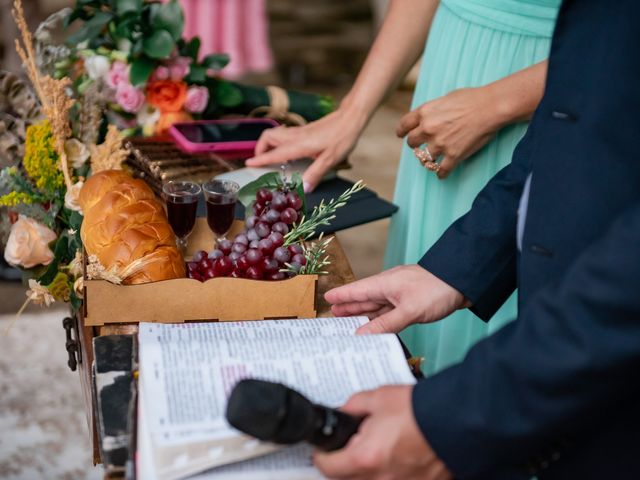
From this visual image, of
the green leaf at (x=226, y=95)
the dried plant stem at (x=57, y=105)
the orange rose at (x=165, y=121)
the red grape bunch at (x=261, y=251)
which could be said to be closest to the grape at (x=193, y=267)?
the red grape bunch at (x=261, y=251)

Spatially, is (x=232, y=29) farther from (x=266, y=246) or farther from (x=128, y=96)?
(x=266, y=246)

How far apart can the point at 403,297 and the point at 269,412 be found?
411 mm

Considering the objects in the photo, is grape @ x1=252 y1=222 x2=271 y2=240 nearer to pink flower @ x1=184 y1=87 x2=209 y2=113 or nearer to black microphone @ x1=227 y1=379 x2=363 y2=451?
black microphone @ x1=227 y1=379 x2=363 y2=451

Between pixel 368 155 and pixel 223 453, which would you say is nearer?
pixel 223 453

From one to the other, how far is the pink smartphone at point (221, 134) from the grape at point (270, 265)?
1.87 feet

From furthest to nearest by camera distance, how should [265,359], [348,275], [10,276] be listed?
[10,276] → [348,275] → [265,359]

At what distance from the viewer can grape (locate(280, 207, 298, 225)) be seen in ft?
4.33

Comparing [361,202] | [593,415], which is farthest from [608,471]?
[361,202]

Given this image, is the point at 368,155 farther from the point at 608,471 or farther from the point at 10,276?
the point at 608,471

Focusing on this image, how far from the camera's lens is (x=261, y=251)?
126 cm

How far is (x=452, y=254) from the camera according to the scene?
3.69ft

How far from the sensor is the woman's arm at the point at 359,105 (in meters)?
1.68

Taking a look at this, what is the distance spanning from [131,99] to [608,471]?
1351 mm

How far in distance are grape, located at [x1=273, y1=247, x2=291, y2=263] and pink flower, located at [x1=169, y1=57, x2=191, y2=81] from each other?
80 centimetres
